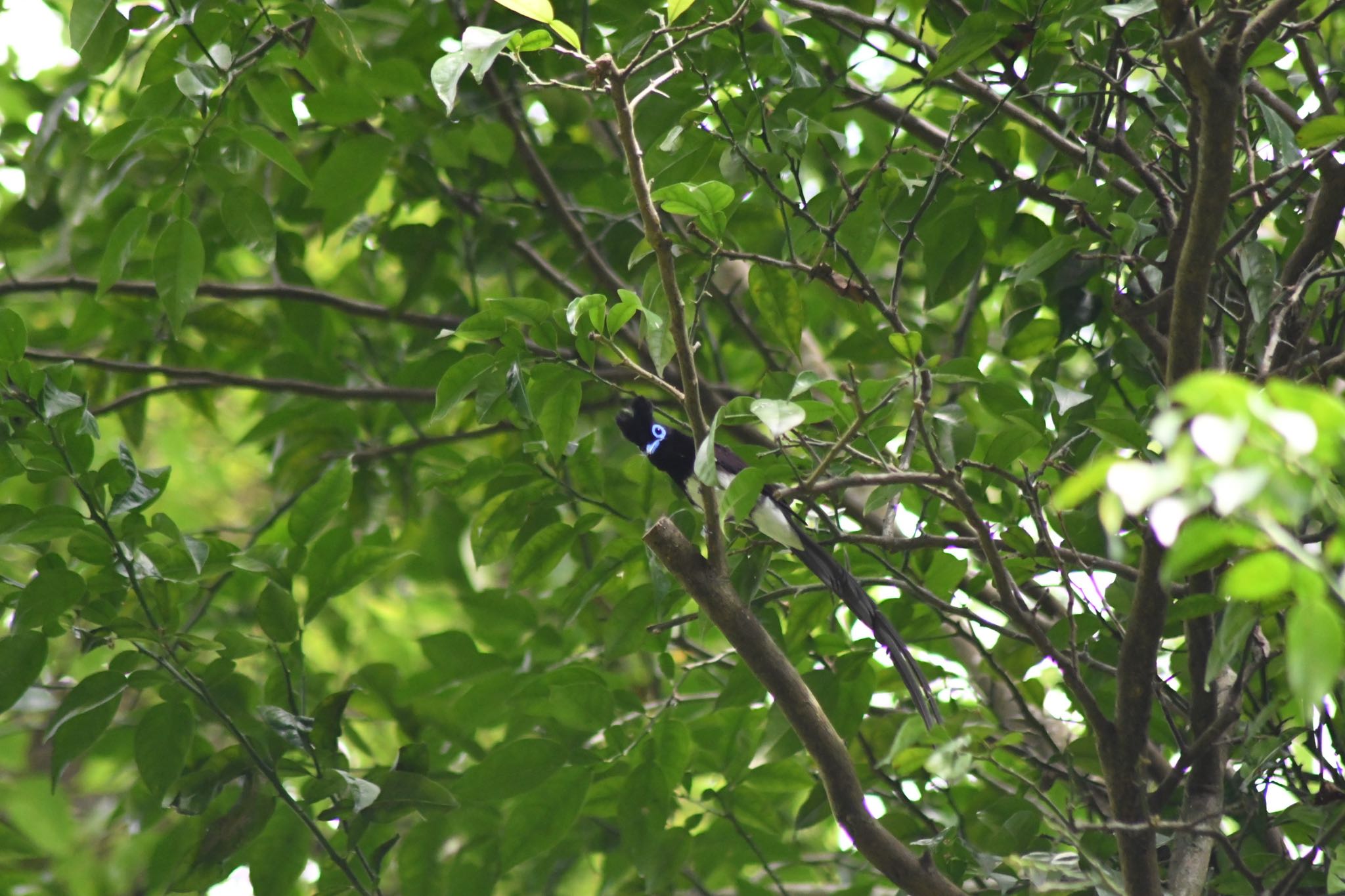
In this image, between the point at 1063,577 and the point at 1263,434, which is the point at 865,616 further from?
the point at 1263,434

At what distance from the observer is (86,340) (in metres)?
2.82

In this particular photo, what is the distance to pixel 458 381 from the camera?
1.76 metres

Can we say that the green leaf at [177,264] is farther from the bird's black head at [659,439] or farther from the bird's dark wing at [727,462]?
the bird's dark wing at [727,462]

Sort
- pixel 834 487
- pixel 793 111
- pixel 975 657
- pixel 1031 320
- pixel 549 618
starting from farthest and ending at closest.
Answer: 1. pixel 549 618
2. pixel 975 657
3. pixel 1031 320
4. pixel 793 111
5. pixel 834 487

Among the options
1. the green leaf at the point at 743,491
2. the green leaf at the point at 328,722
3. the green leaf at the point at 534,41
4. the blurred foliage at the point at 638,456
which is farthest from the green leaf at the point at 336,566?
the green leaf at the point at 534,41

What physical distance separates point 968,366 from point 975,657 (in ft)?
3.85

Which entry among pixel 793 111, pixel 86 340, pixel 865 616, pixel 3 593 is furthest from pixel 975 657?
pixel 86 340

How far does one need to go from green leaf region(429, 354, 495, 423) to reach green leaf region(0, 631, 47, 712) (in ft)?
2.46

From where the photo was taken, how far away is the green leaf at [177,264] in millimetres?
2152

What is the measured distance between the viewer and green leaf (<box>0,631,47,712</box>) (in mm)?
1886

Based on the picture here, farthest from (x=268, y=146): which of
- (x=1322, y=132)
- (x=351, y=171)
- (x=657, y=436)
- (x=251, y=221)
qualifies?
(x=1322, y=132)

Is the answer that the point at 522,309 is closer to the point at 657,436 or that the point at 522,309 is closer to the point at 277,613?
the point at 277,613

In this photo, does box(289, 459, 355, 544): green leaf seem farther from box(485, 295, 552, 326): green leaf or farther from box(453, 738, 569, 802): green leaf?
box(485, 295, 552, 326): green leaf

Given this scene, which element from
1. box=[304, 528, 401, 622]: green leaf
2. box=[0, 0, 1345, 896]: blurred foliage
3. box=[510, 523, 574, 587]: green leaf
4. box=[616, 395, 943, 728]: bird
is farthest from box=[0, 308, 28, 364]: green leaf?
box=[616, 395, 943, 728]: bird
